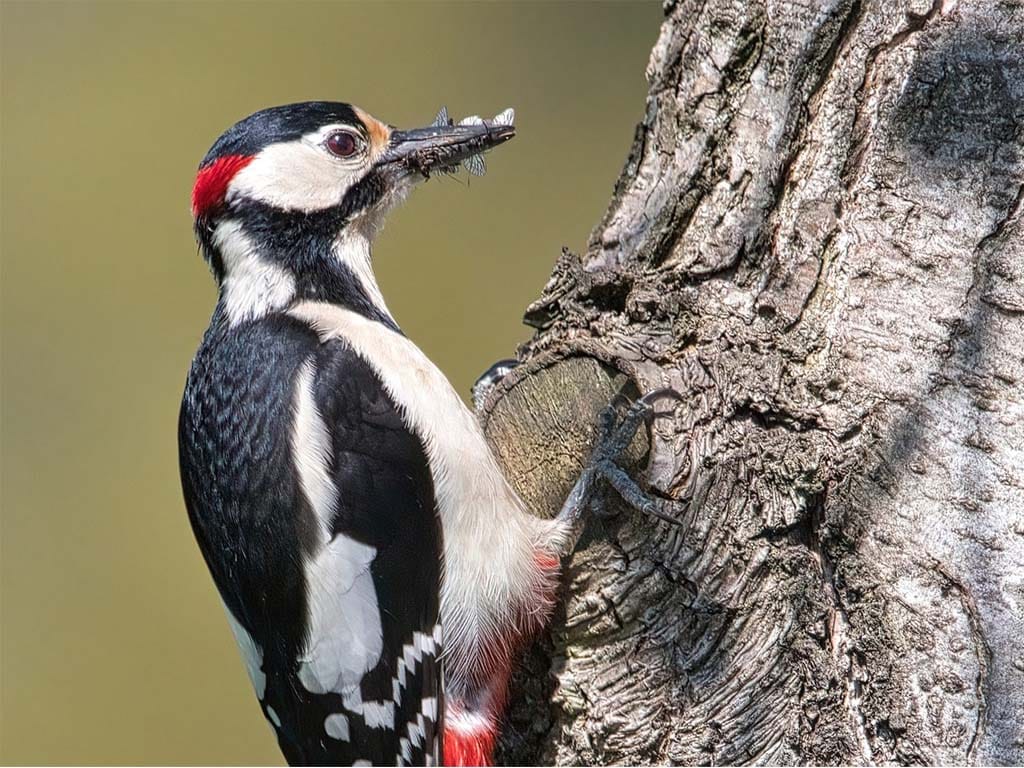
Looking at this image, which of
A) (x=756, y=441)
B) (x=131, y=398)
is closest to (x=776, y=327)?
(x=756, y=441)

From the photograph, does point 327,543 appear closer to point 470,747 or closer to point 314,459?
point 314,459

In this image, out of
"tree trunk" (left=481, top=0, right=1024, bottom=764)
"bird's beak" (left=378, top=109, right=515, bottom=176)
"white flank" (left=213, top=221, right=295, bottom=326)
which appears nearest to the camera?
"tree trunk" (left=481, top=0, right=1024, bottom=764)

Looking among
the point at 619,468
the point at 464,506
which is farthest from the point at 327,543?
the point at 619,468

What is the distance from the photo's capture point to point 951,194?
5.42ft

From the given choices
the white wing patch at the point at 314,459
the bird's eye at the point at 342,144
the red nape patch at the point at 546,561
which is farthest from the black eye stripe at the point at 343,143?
the red nape patch at the point at 546,561

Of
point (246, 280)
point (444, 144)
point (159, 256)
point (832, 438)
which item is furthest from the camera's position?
point (159, 256)

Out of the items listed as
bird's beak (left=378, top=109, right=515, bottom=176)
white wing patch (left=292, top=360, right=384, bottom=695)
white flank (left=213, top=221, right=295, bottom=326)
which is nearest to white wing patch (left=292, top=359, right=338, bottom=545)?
white wing patch (left=292, top=360, right=384, bottom=695)

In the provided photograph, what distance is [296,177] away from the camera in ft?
7.39

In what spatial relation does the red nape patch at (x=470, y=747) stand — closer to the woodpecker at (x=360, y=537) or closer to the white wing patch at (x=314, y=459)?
the woodpecker at (x=360, y=537)

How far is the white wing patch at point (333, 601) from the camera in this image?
192cm

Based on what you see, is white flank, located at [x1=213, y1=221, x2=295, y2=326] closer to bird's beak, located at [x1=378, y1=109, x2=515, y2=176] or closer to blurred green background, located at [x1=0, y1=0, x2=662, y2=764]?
bird's beak, located at [x1=378, y1=109, x2=515, y2=176]

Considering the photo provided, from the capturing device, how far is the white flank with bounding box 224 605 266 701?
2.07 meters

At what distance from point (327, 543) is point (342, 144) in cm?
85

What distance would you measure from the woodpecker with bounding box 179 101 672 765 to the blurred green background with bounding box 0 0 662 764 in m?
2.39
